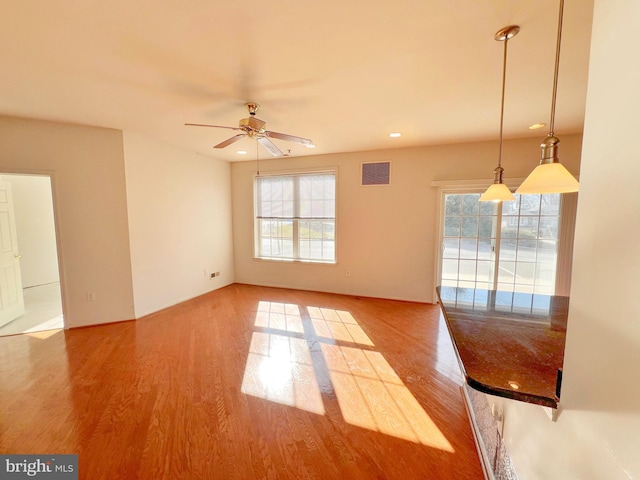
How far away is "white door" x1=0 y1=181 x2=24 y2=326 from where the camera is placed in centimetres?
344

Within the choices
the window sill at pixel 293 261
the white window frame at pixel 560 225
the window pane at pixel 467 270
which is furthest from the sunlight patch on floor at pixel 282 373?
the window pane at pixel 467 270

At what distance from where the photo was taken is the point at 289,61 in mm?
1924

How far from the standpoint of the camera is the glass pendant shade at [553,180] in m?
1.30

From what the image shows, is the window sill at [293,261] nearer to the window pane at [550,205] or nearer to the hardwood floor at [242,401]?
the hardwood floor at [242,401]

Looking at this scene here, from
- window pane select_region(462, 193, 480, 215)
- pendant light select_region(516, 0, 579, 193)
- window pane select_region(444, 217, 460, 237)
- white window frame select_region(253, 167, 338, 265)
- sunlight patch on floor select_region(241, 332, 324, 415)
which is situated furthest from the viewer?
white window frame select_region(253, 167, 338, 265)

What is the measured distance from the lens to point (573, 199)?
3.50 m

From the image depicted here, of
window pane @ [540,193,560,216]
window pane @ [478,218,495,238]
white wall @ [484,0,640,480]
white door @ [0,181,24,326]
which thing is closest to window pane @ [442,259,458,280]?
window pane @ [478,218,495,238]

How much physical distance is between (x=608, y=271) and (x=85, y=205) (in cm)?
460

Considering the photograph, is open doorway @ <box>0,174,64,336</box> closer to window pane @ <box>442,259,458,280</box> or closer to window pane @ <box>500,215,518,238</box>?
window pane @ <box>442,259,458,280</box>

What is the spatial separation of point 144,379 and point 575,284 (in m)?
3.08

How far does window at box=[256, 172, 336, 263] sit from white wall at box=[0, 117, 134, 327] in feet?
7.85

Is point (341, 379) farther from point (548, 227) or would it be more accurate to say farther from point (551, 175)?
point (548, 227)

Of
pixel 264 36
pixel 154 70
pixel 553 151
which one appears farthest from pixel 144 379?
pixel 553 151

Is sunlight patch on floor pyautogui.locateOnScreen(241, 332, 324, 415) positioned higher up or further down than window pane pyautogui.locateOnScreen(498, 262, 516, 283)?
further down
